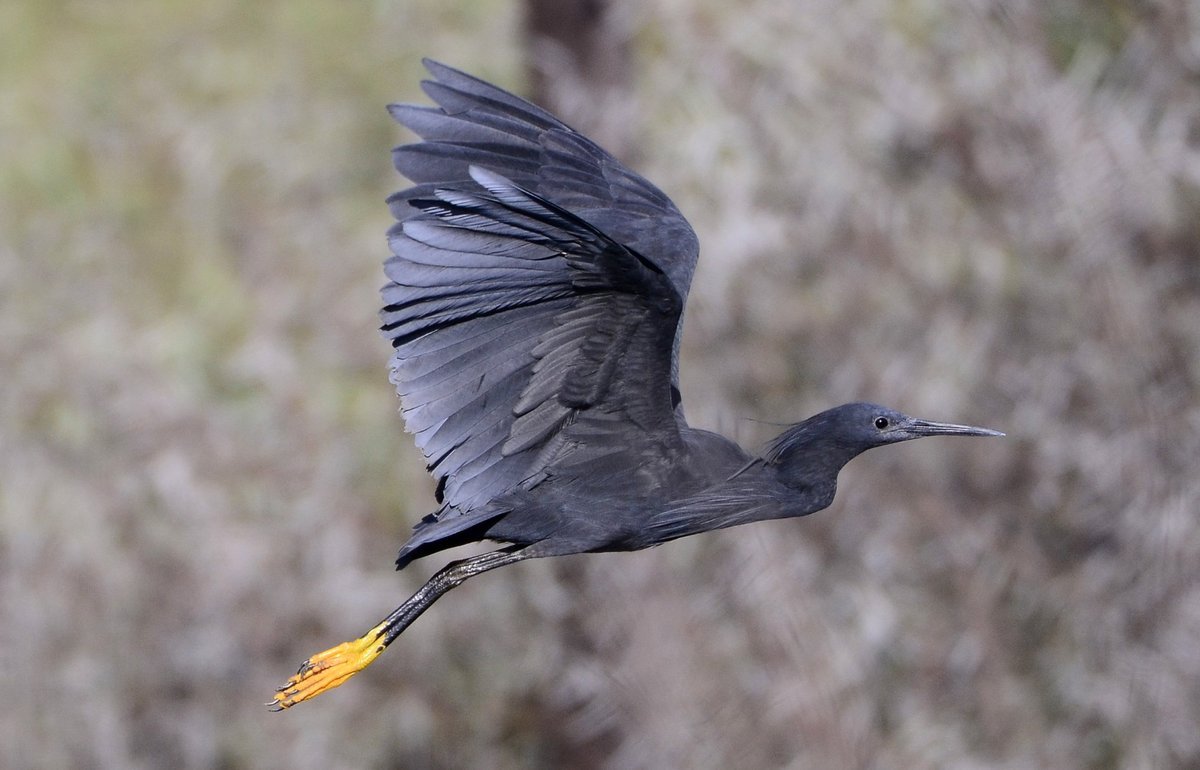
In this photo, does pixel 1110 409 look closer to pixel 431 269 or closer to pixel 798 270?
pixel 798 270

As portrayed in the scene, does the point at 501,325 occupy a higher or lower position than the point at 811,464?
higher

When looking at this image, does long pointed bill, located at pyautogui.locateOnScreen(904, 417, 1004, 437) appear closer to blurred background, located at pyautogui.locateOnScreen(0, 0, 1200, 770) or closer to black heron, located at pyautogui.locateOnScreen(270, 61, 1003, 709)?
black heron, located at pyautogui.locateOnScreen(270, 61, 1003, 709)

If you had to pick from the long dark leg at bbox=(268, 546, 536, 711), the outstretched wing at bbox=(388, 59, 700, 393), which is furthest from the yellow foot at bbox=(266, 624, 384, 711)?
the outstretched wing at bbox=(388, 59, 700, 393)

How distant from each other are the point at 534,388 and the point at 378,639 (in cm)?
95

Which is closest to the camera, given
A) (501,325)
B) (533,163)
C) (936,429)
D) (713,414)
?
Answer: (501,325)

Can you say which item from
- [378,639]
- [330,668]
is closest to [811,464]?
[378,639]

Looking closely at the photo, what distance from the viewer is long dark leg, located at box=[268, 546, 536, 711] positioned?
437 centimetres

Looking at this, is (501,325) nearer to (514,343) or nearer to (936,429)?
(514,343)

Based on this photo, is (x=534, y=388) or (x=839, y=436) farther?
(x=839, y=436)

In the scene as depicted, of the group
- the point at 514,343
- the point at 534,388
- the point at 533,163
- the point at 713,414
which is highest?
the point at 533,163

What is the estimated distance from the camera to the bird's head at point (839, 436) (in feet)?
14.0

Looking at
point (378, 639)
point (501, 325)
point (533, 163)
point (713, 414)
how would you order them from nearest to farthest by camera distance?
point (501, 325) → point (378, 639) → point (533, 163) → point (713, 414)

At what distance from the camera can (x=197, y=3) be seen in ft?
35.7

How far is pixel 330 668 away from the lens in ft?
14.7
